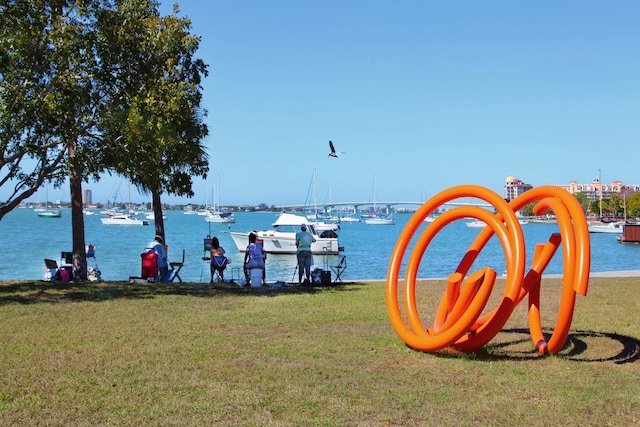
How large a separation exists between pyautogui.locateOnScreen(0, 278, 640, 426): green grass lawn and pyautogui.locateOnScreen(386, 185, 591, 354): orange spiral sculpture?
289 millimetres

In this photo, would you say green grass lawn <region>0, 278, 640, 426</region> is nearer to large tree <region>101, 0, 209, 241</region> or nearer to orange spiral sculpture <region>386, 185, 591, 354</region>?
orange spiral sculpture <region>386, 185, 591, 354</region>

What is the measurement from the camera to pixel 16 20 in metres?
13.0

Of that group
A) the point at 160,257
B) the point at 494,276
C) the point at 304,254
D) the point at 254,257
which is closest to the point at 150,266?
the point at 160,257

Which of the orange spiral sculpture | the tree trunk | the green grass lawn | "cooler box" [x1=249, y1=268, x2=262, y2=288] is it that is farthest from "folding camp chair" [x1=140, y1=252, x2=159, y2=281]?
the orange spiral sculpture

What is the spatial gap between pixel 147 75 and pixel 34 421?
34.8 ft

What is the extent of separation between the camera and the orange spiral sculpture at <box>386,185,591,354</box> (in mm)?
7500

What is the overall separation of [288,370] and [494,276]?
2.54m

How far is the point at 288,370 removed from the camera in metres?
7.38

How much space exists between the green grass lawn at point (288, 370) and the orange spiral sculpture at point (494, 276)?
289 mm

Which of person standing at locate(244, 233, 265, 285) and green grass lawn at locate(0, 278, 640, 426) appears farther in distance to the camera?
person standing at locate(244, 233, 265, 285)

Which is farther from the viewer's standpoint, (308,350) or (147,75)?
(147,75)

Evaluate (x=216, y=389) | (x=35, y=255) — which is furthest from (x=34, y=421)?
(x=35, y=255)

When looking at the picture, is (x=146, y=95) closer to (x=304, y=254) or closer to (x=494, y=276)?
(x=304, y=254)

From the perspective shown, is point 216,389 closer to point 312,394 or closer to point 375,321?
point 312,394
